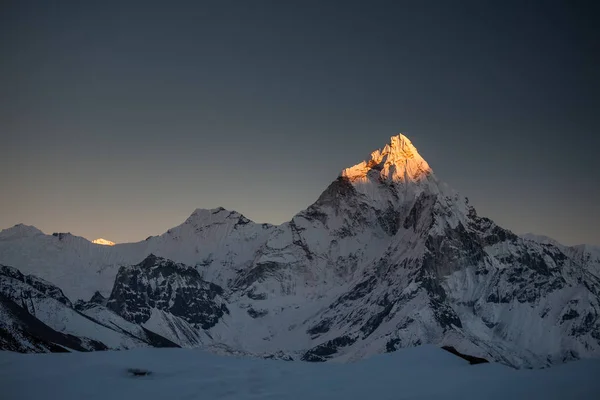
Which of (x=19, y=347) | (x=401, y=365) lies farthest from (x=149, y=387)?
(x=19, y=347)

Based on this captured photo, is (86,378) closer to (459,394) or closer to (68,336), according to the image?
(459,394)

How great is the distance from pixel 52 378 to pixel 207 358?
4158 millimetres

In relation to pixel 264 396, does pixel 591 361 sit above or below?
above

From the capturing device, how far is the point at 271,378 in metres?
18.0

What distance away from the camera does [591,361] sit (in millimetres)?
17531

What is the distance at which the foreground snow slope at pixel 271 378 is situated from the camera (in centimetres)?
1595

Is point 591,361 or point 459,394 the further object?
point 591,361

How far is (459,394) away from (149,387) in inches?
249

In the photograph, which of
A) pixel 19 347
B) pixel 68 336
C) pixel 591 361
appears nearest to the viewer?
pixel 591 361

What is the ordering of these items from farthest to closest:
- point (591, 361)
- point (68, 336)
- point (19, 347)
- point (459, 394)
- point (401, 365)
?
point (68, 336) < point (19, 347) < point (401, 365) < point (591, 361) < point (459, 394)

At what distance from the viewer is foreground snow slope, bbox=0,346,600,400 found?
628 inches

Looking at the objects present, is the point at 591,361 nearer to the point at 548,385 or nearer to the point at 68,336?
the point at 548,385

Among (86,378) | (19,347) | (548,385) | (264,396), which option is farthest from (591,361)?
(19,347)

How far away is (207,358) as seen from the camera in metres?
19.3
